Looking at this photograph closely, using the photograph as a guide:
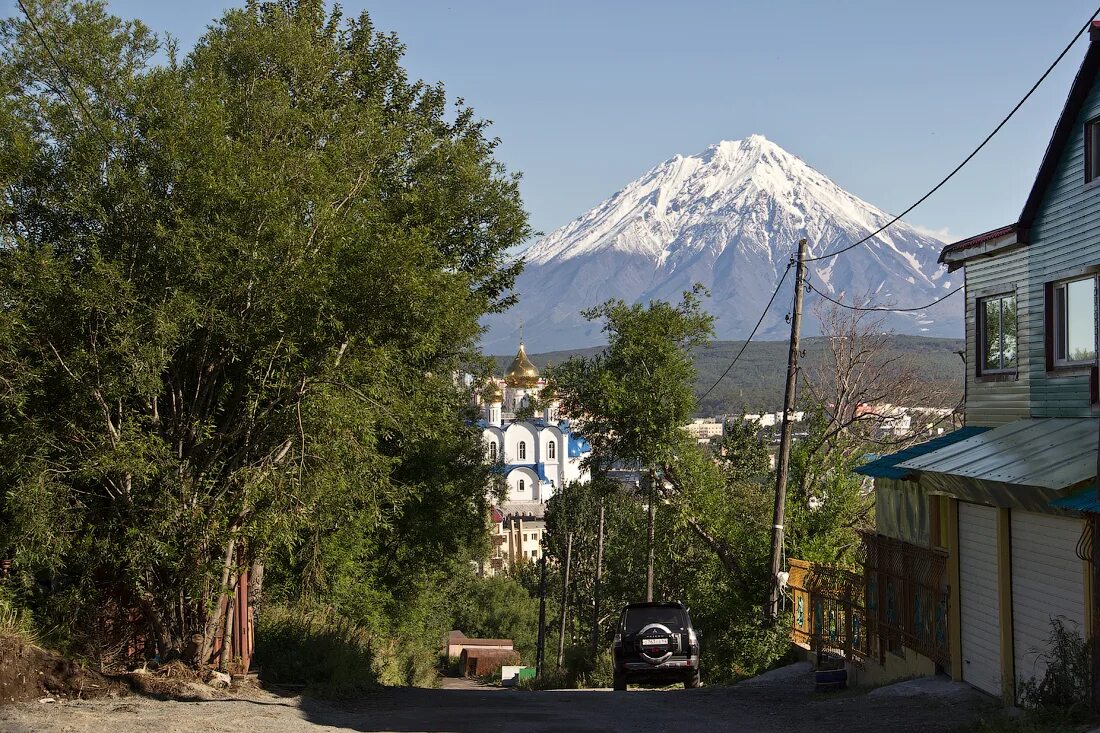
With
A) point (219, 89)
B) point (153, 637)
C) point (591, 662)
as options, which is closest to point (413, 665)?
point (591, 662)

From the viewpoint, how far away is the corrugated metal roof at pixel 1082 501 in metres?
10.1

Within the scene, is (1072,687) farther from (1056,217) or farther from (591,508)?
(591,508)

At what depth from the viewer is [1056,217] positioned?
14.7 meters

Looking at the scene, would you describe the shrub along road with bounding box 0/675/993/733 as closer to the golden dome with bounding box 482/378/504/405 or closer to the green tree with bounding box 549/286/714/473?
the golden dome with bounding box 482/378/504/405

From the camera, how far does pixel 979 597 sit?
14.0 meters

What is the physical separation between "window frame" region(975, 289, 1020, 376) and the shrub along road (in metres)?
4.91

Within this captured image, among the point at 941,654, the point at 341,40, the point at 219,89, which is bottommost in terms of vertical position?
the point at 941,654

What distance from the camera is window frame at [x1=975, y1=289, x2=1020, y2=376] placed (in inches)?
617

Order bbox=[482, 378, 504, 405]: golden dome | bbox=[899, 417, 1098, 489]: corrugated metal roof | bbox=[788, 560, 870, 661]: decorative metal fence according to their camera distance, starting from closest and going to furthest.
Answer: bbox=[899, 417, 1098, 489]: corrugated metal roof, bbox=[788, 560, 870, 661]: decorative metal fence, bbox=[482, 378, 504, 405]: golden dome

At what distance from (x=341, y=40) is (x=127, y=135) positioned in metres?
11.4

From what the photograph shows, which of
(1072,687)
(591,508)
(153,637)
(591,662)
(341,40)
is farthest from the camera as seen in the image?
(591,508)

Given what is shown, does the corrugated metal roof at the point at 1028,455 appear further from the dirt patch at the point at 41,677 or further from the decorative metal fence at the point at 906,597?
the dirt patch at the point at 41,677

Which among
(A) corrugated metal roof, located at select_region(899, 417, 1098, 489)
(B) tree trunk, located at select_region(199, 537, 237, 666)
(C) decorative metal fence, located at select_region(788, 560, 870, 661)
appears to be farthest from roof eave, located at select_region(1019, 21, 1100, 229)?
(B) tree trunk, located at select_region(199, 537, 237, 666)

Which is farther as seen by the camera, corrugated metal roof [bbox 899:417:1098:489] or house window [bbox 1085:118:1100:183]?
house window [bbox 1085:118:1100:183]
